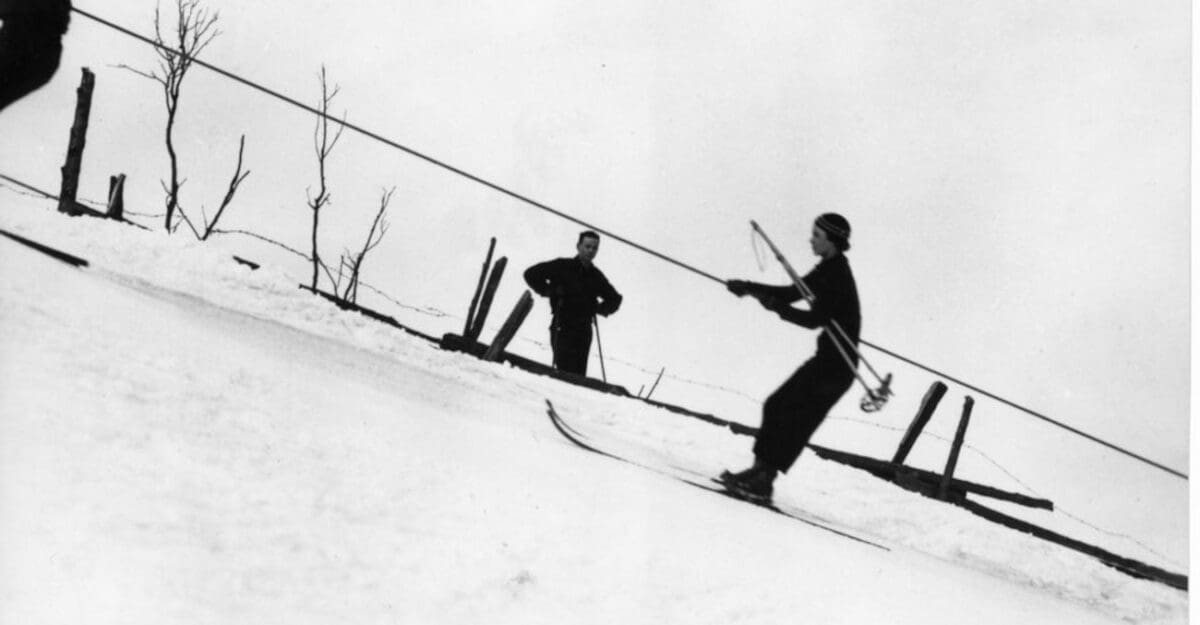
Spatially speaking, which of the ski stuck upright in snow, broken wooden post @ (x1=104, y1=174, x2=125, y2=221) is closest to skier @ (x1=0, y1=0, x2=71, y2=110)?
the ski stuck upright in snow

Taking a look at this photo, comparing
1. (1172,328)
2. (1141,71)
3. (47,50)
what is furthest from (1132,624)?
(47,50)

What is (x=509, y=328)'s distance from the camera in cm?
580

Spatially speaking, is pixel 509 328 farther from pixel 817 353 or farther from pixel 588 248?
pixel 817 353

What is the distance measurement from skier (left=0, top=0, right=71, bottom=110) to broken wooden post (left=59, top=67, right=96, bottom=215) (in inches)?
152

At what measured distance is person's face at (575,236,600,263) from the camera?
16.6 feet

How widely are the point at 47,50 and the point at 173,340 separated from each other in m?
1.09

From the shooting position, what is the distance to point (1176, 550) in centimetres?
368

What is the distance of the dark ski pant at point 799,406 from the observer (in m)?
3.53

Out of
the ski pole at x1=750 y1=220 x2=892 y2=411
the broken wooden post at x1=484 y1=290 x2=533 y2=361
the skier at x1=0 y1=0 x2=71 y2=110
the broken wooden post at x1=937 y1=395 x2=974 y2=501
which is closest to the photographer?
the skier at x1=0 y1=0 x2=71 y2=110

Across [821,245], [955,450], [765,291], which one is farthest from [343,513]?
[955,450]

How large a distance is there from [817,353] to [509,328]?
2.69 metres

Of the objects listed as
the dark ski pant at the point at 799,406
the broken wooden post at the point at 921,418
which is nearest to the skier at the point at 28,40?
the dark ski pant at the point at 799,406

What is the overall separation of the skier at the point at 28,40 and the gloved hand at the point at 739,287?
2606 millimetres

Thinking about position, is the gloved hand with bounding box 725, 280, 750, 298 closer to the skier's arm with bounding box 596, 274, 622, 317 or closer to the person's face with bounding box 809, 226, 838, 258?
the person's face with bounding box 809, 226, 838, 258
